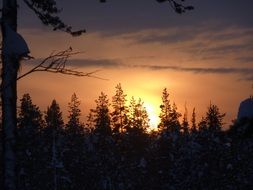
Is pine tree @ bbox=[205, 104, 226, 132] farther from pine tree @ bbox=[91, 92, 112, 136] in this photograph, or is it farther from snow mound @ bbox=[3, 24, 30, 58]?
snow mound @ bbox=[3, 24, 30, 58]

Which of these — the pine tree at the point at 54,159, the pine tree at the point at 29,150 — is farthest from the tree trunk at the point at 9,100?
the pine tree at the point at 54,159

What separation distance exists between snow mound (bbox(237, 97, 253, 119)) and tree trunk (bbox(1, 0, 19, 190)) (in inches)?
245

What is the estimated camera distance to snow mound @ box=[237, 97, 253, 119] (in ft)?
21.7

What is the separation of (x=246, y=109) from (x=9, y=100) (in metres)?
6.69

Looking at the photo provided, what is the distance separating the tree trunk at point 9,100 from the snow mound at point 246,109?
6.21m

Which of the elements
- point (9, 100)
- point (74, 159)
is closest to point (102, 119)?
point (74, 159)

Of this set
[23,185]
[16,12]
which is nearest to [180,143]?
[23,185]

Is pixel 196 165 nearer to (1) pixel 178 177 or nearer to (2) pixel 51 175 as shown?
(1) pixel 178 177

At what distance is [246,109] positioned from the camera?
664 cm

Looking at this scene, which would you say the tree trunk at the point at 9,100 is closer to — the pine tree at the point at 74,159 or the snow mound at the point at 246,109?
the snow mound at the point at 246,109

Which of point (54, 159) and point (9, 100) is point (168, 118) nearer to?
point (54, 159)

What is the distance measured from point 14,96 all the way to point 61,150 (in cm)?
6688

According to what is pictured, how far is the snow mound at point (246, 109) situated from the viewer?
660 centimetres

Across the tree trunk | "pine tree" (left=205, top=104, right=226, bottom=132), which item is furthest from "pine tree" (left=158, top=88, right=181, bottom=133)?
the tree trunk
